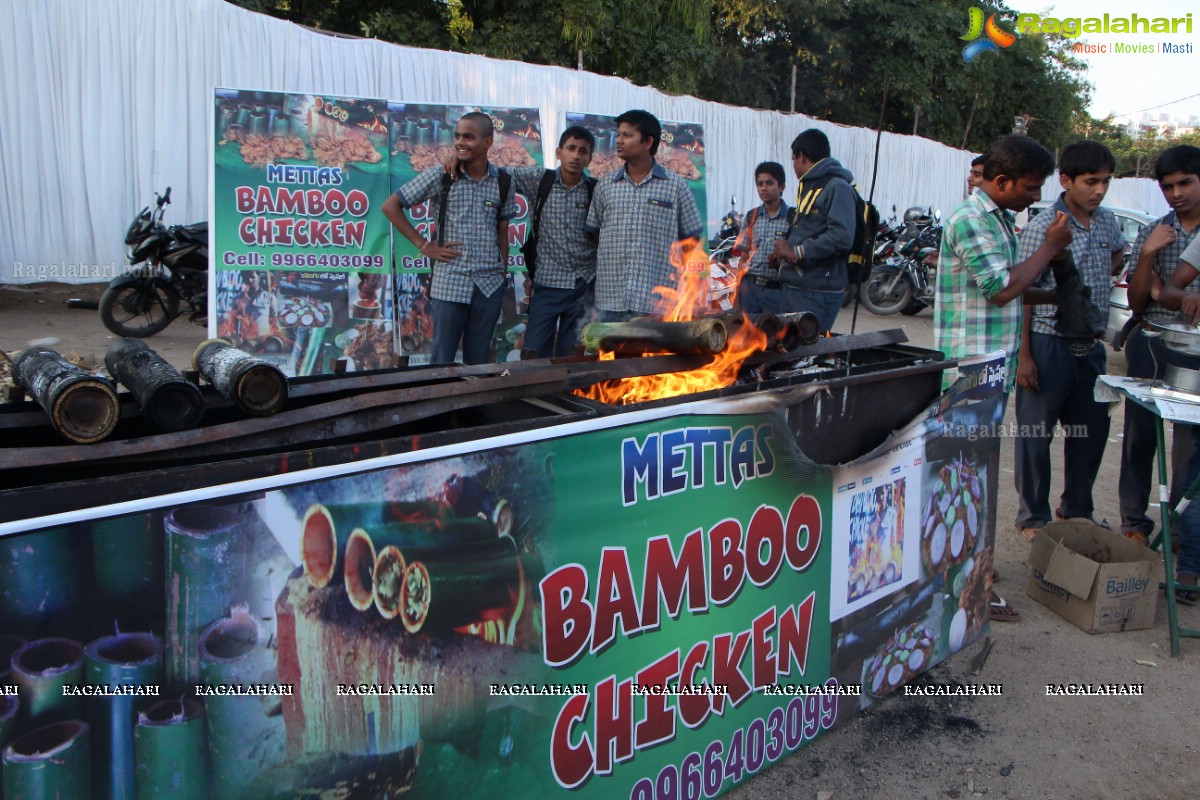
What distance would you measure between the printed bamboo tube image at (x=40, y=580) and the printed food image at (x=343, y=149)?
16.2ft

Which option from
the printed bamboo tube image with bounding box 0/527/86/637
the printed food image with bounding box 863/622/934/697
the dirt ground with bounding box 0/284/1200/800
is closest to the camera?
the printed bamboo tube image with bounding box 0/527/86/637

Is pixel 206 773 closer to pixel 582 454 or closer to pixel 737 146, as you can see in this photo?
pixel 582 454

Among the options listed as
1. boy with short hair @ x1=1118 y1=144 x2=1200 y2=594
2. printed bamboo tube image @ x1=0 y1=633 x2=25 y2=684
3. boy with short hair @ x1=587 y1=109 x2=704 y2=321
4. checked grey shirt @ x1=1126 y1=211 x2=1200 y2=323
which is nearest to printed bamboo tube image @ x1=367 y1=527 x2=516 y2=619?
printed bamboo tube image @ x1=0 y1=633 x2=25 y2=684

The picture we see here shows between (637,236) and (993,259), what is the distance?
1.81m

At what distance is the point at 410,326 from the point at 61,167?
192 inches

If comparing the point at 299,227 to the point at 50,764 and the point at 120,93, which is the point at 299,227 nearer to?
the point at 120,93

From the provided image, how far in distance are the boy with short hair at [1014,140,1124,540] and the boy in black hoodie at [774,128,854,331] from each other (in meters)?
1.22

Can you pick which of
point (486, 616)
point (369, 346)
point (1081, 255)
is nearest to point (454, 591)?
point (486, 616)

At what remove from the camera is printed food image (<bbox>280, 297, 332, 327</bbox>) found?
595 centimetres

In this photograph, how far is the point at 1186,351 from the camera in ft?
11.9

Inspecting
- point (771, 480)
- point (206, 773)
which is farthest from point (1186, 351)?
point (206, 773)

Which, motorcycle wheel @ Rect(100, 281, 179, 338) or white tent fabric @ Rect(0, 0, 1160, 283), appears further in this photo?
white tent fabric @ Rect(0, 0, 1160, 283)

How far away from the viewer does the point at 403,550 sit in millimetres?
1801

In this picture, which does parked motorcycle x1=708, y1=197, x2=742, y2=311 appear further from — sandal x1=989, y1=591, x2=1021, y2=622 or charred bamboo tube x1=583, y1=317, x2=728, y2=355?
charred bamboo tube x1=583, y1=317, x2=728, y2=355
